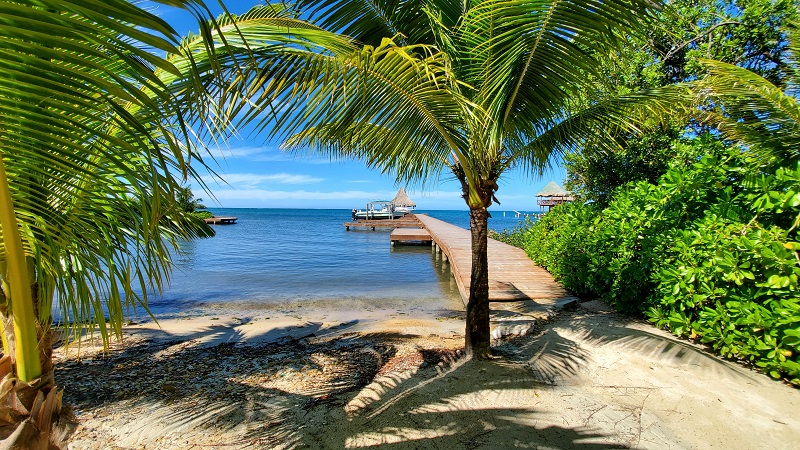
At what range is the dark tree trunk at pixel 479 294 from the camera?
13.0 ft

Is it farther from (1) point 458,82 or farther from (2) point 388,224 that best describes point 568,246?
(2) point 388,224

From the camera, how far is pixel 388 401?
3.38 m

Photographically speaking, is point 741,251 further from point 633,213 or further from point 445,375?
point 445,375

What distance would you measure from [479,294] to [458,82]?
91.5 inches

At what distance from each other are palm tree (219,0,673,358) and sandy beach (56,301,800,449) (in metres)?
0.85

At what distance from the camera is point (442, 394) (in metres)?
3.39

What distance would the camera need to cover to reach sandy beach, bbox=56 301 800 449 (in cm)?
276

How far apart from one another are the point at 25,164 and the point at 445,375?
139 inches

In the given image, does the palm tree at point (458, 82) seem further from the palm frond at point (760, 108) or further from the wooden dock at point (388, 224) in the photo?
the wooden dock at point (388, 224)

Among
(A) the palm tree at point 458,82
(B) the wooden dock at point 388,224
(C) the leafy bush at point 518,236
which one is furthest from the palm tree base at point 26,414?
(B) the wooden dock at point 388,224

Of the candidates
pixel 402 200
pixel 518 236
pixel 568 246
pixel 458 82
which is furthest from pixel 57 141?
pixel 402 200

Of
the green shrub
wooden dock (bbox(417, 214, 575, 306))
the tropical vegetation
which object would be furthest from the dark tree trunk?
the green shrub

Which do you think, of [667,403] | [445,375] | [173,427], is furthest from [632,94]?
[173,427]

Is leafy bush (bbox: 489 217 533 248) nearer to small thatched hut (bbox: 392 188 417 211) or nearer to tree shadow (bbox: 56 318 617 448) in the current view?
tree shadow (bbox: 56 318 617 448)
